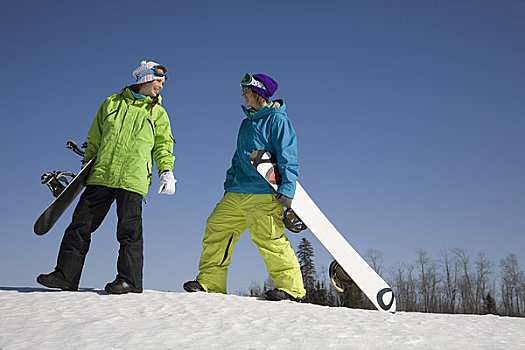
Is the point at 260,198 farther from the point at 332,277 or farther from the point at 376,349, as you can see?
the point at 376,349

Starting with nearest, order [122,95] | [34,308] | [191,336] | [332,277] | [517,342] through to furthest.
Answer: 1. [191,336]
2. [517,342]
3. [34,308]
4. [122,95]
5. [332,277]

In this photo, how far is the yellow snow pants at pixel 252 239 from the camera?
4.25m

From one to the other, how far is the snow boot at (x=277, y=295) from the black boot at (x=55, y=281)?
1.72m

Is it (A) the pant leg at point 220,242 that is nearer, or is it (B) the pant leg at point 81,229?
(B) the pant leg at point 81,229

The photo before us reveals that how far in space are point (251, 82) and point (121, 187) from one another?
1.71 metres

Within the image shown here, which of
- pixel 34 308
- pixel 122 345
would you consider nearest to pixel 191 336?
pixel 122 345

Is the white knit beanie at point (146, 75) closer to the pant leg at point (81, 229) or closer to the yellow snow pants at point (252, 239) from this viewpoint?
the pant leg at point (81, 229)

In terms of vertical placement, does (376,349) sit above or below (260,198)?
below

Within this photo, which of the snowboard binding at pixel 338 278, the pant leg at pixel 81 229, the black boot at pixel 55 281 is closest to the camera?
the black boot at pixel 55 281

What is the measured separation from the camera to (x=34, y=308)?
3203 mm

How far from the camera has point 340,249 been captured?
15.0 ft

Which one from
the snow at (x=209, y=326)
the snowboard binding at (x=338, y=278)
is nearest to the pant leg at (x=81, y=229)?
the snow at (x=209, y=326)

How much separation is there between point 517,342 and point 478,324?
2.10 feet

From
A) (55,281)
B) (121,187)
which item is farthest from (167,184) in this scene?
(55,281)
